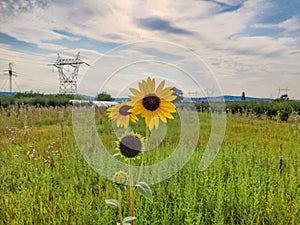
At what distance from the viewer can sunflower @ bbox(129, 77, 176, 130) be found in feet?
3.06

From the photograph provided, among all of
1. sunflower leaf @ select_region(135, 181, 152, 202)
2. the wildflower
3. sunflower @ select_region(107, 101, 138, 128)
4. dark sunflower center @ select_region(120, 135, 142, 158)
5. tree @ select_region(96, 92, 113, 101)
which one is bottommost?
sunflower leaf @ select_region(135, 181, 152, 202)

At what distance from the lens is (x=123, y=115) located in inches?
37.1

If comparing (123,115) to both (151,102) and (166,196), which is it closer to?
(151,102)

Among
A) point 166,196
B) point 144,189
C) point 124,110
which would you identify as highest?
point 124,110

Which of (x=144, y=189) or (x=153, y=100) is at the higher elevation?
(x=153, y=100)

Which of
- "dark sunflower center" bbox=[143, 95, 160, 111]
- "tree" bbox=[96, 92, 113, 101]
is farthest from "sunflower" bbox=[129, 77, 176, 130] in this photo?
"tree" bbox=[96, 92, 113, 101]

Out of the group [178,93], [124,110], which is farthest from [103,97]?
[178,93]

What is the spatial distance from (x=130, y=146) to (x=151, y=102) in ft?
0.52

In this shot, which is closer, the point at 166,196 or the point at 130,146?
the point at 130,146

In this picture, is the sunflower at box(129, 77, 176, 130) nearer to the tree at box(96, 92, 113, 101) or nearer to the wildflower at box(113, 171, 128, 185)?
the tree at box(96, 92, 113, 101)

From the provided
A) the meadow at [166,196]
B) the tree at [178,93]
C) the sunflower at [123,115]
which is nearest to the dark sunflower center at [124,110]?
the sunflower at [123,115]

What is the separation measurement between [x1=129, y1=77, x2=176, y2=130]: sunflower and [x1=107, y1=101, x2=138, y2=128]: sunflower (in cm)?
2

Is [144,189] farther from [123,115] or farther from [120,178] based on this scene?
[123,115]

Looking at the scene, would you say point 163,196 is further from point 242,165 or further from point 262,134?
point 262,134
